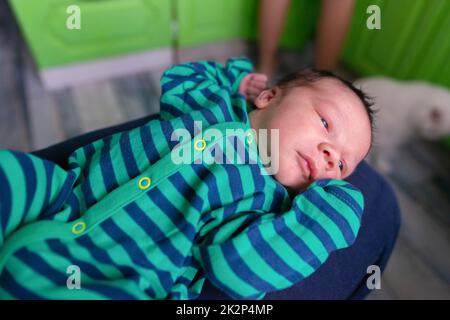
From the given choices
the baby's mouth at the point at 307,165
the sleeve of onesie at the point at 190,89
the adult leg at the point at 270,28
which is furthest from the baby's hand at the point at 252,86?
the adult leg at the point at 270,28

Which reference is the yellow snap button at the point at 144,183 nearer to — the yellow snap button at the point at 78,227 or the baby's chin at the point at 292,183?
the yellow snap button at the point at 78,227

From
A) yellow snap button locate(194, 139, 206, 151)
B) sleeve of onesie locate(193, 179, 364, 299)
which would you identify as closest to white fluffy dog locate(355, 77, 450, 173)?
sleeve of onesie locate(193, 179, 364, 299)

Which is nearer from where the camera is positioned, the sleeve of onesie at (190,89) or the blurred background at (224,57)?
the sleeve of onesie at (190,89)

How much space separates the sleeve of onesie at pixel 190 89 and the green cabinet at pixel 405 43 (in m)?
0.43

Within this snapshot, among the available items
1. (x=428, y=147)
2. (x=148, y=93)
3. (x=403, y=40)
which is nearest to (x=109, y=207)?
(x=148, y=93)

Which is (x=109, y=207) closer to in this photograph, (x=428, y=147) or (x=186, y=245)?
(x=186, y=245)

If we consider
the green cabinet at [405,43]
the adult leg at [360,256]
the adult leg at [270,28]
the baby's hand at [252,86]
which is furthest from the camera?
the adult leg at [270,28]

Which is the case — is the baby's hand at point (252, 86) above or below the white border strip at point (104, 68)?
above

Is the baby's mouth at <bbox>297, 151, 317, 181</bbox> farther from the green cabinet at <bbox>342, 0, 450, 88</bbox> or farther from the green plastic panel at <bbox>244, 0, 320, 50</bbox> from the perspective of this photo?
the green plastic panel at <bbox>244, 0, 320, 50</bbox>

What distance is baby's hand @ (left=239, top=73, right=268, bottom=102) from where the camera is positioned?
0.79m

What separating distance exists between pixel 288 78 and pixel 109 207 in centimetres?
46

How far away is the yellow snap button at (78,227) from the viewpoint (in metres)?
0.54

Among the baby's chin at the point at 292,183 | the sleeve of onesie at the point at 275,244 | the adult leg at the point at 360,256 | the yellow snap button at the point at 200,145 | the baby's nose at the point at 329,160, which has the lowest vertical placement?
the adult leg at the point at 360,256

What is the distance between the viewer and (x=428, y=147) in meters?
1.35
